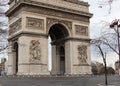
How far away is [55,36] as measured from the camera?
51156mm

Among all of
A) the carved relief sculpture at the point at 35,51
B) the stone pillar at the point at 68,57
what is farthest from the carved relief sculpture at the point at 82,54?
the carved relief sculpture at the point at 35,51

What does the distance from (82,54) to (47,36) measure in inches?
316

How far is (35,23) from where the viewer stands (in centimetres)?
4256

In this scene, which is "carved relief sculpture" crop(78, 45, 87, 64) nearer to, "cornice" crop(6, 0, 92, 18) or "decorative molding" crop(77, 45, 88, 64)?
"decorative molding" crop(77, 45, 88, 64)

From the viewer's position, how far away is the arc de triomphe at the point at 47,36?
135 feet

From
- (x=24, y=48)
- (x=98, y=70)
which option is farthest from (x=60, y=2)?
(x=98, y=70)

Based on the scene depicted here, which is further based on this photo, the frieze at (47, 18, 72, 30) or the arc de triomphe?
the frieze at (47, 18, 72, 30)

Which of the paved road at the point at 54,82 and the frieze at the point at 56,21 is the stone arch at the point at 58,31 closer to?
the frieze at the point at 56,21

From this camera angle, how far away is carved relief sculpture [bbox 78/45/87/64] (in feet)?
155

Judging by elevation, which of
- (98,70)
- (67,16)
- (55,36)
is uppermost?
(67,16)

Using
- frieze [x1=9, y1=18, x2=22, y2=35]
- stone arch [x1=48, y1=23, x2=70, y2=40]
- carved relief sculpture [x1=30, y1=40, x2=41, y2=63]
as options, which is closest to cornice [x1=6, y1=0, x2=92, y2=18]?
frieze [x1=9, y1=18, x2=22, y2=35]

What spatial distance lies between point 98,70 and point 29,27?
68826 millimetres

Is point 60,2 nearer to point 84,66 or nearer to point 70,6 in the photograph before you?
point 70,6

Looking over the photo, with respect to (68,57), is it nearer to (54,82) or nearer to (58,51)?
(58,51)
